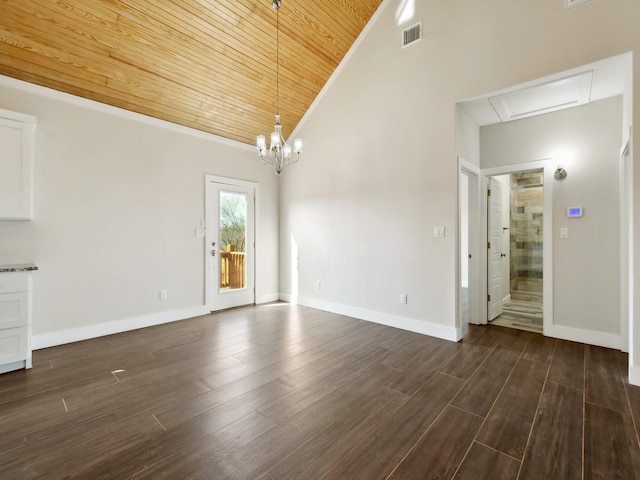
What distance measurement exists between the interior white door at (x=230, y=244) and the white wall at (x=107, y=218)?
0.18 m

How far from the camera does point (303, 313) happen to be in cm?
489

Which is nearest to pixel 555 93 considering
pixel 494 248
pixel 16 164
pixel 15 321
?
pixel 494 248

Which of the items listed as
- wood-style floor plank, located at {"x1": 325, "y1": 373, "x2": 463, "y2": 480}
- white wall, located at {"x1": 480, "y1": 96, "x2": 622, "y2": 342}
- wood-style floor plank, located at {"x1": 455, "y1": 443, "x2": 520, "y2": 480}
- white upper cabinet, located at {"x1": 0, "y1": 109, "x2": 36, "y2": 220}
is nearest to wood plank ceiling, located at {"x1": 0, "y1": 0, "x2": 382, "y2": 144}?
white upper cabinet, located at {"x1": 0, "y1": 109, "x2": 36, "y2": 220}

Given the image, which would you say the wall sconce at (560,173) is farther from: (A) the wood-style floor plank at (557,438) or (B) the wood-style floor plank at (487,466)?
(B) the wood-style floor plank at (487,466)

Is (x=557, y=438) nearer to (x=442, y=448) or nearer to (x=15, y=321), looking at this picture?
(x=442, y=448)

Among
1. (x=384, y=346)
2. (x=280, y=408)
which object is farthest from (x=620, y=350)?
(x=280, y=408)

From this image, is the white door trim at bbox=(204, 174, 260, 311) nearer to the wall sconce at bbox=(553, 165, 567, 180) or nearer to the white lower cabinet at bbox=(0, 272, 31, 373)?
the white lower cabinet at bbox=(0, 272, 31, 373)

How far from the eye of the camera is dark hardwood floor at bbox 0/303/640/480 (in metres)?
1.67

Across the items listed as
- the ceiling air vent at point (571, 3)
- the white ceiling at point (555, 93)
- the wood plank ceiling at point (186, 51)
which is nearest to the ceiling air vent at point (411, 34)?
the wood plank ceiling at point (186, 51)

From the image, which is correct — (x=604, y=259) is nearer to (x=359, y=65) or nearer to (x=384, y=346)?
(x=384, y=346)

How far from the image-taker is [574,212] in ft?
11.7

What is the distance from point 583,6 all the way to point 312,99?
140 inches

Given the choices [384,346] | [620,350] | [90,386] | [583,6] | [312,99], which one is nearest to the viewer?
[90,386]

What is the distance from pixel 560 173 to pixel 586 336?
1961mm
